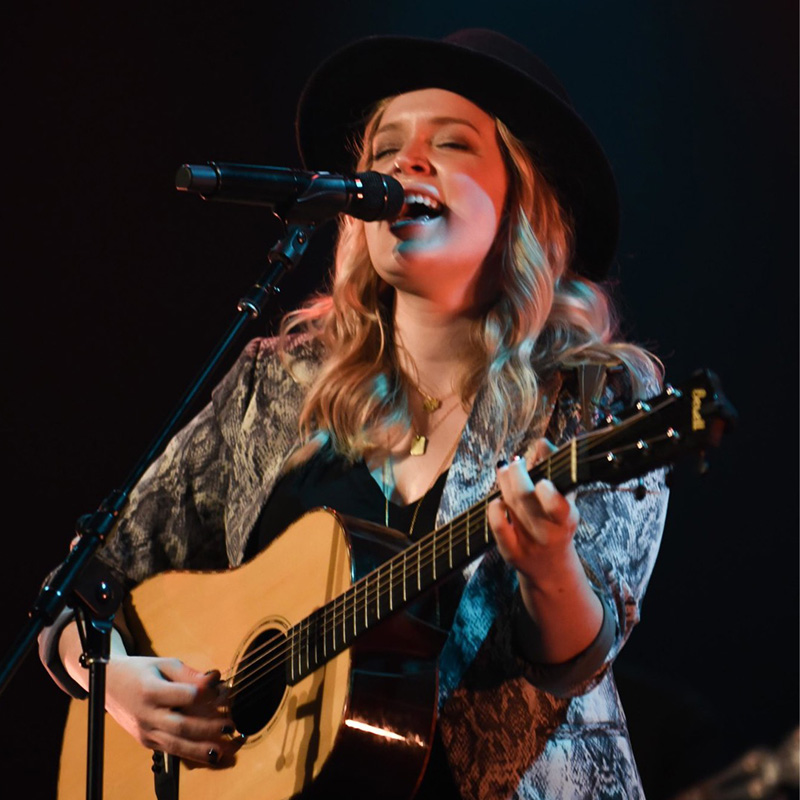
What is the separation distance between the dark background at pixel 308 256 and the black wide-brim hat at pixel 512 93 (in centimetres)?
69

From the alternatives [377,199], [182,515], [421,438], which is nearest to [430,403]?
[421,438]

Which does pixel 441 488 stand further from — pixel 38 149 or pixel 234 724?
pixel 38 149

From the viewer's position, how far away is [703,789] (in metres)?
0.89

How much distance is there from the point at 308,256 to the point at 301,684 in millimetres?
1995

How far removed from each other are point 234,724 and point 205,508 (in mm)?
645

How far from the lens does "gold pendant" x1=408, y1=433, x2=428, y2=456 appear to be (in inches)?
98.0

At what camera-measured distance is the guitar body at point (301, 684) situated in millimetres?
1989

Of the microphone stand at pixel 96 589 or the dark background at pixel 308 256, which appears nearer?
the microphone stand at pixel 96 589

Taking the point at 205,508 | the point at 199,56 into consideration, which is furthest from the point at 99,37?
the point at 205,508

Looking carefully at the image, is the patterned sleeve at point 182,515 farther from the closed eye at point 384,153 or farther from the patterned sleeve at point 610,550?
the patterned sleeve at point 610,550

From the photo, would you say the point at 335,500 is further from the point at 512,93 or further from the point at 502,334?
the point at 512,93

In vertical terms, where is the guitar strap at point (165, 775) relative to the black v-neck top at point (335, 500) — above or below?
below

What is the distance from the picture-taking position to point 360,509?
2.42 meters

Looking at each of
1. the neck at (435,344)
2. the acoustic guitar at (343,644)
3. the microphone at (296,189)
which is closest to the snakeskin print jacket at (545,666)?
the acoustic guitar at (343,644)
